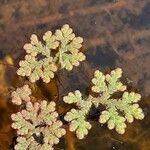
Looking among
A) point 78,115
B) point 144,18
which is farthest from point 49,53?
point 144,18

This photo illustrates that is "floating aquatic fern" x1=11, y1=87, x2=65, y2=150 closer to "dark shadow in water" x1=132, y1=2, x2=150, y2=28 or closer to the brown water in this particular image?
the brown water

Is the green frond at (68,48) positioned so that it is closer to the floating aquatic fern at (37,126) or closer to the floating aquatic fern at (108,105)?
the floating aquatic fern at (108,105)

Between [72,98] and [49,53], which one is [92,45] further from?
[72,98]

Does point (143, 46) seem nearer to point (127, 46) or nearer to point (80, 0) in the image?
point (127, 46)

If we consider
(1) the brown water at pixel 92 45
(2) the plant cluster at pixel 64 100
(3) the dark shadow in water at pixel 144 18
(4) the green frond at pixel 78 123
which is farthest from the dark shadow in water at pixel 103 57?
(4) the green frond at pixel 78 123

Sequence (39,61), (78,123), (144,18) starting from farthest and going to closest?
(144,18) → (39,61) → (78,123)
